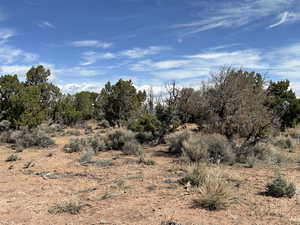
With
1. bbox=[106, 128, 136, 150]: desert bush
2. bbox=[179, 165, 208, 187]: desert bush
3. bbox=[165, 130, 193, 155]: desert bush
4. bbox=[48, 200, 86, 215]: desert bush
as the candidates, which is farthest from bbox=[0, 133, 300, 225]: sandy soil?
bbox=[106, 128, 136, 150]: desert bush

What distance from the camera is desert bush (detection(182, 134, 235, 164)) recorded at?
1072 centimetres

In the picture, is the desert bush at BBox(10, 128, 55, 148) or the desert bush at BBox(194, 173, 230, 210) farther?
the desert bush at BBox(10, 128, 55, 148)

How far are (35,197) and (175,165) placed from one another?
19.3 ft

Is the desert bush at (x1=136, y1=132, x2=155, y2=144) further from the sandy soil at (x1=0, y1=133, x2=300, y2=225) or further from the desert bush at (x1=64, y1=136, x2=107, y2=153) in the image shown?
the sandy soil at (x1=0, y1=133, x2=300, y2=225)

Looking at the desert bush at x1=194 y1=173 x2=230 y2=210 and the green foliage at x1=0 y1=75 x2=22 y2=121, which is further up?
the green foliage at x1=0 y1=75 x2=22 y2=121

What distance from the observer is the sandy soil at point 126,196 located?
5.23 meters

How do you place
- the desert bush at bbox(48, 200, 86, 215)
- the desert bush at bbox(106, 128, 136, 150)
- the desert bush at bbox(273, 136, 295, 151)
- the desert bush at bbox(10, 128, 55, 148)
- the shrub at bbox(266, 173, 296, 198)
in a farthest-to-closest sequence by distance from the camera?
the desert bush at bbox(10, 128, 55, 148) → the desert bush at bbox(106, 128, 136, 150) → the desert bush at bbox(273, 136, 295, 151) → the shrub at bbox(266, 173, 296, 198) → the desert bush at bbox(48, 200, 86, 215)

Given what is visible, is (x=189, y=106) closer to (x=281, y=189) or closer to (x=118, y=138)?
(x=118, y=138)

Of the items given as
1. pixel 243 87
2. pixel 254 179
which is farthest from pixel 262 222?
pixel 243 87

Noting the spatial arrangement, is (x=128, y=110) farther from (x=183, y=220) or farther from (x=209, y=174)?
(x=183, y=220)

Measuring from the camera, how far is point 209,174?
278 inches

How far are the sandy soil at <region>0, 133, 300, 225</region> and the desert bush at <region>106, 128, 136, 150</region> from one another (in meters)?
4.61

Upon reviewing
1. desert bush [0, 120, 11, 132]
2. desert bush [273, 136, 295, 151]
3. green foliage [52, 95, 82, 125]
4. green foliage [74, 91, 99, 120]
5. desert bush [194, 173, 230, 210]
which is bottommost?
desert bush [194, 173, 230, 210]

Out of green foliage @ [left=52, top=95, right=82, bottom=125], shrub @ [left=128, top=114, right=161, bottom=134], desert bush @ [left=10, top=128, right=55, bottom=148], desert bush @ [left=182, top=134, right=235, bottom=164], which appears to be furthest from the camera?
green foliage @ [left=52, top=95, right=82, bottom=125]
